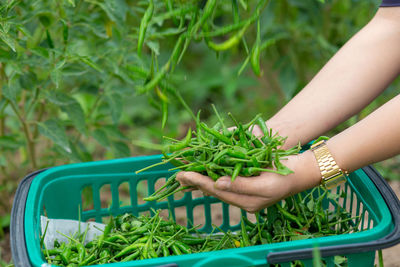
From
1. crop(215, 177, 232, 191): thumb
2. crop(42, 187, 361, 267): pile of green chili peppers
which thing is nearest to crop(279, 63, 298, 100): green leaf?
crop(42, 187, 361, 267): pile of green chili peppers

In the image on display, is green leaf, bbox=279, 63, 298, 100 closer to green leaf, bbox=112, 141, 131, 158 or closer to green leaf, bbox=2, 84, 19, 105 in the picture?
green leaf, bbox=112, 141, 131, 158

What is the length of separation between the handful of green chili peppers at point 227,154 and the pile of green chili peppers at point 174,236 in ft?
0.36

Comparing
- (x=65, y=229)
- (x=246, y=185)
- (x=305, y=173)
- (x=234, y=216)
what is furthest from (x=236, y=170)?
(x=234, y=216)

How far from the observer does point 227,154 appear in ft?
3.57

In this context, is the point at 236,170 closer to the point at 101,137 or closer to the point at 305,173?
the point at 305,173

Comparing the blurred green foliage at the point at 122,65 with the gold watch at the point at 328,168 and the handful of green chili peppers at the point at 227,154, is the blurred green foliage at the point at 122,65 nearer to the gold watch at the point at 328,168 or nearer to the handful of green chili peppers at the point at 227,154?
the handful of green chili peppers at the point at 227,154

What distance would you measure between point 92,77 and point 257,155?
2.41ft

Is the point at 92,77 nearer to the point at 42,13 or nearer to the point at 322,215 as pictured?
the point at 42,13

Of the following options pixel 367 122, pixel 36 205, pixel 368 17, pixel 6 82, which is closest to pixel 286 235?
pixel 367 122

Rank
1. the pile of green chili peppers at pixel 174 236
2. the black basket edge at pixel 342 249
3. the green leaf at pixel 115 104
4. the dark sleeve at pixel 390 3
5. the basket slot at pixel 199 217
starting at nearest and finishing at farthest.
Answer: the black basket edge at pixel 342 249, the pile of green chili peppers at pixel 174 236, the dark sleeve at pixel 390 3, the green leaf at pixel 115 104, the basket slot at pixel 199 217

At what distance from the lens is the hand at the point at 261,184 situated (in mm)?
1040

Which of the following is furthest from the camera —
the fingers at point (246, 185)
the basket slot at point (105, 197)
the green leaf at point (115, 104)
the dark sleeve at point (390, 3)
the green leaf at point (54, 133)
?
the basket slot at point (105, 197)

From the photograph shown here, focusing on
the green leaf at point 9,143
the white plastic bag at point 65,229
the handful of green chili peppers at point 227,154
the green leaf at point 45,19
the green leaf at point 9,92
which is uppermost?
the green leaf at point 45,19

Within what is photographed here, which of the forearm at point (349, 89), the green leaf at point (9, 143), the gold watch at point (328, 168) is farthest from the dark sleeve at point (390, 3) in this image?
the green leaf at point (9, 143)
